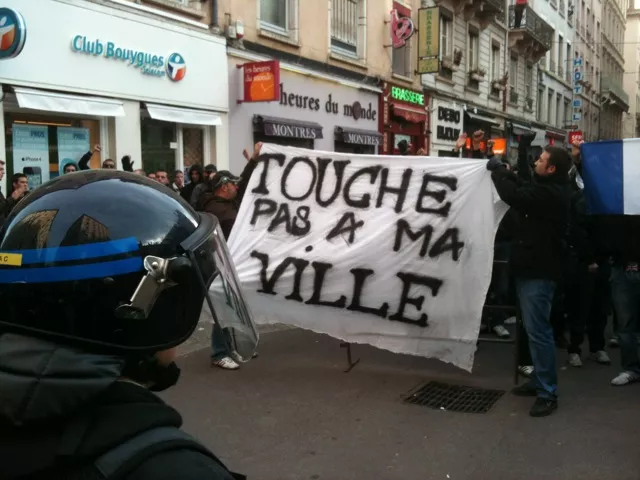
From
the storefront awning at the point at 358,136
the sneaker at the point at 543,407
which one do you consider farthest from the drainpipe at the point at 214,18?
the sneaker at the point at 543,407

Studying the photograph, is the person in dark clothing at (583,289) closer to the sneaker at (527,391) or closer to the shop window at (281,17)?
the sneaker at (527,391)

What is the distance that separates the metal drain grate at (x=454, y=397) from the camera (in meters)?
4.87

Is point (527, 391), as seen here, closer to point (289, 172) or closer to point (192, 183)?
point (289, 172)

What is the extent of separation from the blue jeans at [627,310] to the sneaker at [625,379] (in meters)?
0.05

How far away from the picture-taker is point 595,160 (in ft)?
18.1

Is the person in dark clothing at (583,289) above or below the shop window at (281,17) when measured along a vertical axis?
below

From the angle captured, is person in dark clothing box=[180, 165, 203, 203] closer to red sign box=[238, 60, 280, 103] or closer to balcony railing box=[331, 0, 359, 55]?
red sign box=[238, 60, 280, 103]

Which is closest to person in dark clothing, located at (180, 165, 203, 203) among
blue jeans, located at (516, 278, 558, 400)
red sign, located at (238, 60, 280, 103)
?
red sign, located at (238, 60, 280, 103)

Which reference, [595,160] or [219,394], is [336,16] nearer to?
[595,160]

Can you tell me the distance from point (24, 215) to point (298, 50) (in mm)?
14065

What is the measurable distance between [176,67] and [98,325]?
35.5ft

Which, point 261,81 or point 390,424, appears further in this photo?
point 261,81

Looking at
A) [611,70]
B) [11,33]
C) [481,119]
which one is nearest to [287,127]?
[11,33]

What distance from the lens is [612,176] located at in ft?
17.9
